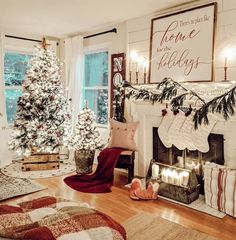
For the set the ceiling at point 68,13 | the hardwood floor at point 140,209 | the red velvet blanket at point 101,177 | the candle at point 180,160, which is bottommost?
the hardwood floor at point 140,209

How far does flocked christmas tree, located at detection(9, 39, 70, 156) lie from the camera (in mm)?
4496

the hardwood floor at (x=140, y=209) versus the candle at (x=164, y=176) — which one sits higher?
the candle at (x=164, y=176)

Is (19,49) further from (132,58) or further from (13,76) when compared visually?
(132,58)

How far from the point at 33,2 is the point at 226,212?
3.31 m

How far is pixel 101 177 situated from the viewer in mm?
3930

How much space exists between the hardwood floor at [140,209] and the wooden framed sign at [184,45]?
1.56 meters

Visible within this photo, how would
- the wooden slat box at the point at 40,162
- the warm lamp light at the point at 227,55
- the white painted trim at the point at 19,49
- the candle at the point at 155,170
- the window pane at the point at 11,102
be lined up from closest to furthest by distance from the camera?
1. the warm lamp light at the point at 227,55
2. the candle at the point at 155,170
3. the wooden slat box at the point at 40,162
4. the white painted trim at the point at 19,49
5. the window pane at the point at 11,102

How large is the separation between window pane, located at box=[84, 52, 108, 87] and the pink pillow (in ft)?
3.66

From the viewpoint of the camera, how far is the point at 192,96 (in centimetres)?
342

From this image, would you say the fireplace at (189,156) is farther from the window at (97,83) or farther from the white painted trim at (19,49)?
the white painted trim at (19,49)

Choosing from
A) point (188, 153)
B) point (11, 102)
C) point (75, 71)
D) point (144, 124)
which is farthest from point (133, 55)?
point (11, 102)

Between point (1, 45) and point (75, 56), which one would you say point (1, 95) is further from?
point (75, 56)

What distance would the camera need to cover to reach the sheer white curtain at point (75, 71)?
504cm

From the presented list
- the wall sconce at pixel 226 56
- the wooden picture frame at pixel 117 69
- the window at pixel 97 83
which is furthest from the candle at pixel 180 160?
the window at pixel 97 83
